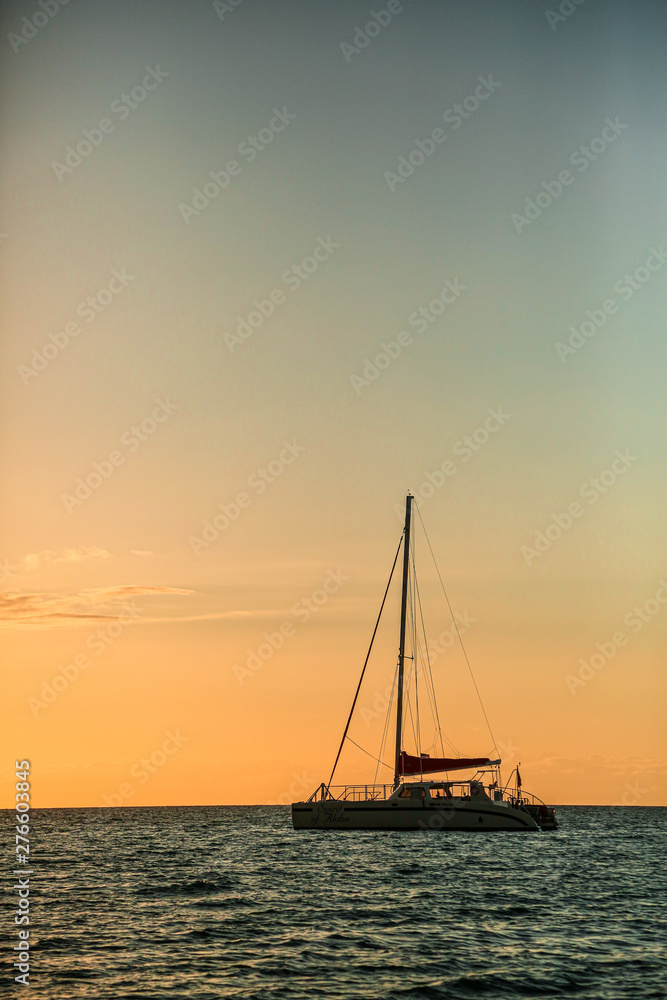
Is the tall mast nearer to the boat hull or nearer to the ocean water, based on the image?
the boat hull

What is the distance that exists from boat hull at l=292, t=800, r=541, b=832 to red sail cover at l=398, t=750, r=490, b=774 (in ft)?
6.68

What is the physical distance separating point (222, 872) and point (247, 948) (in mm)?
22205

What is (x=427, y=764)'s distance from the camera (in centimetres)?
6069

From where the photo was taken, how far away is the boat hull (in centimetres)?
5878

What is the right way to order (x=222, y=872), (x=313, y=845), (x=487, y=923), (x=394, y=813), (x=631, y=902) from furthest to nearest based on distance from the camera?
(x=313, y=845) < (x=394, y=813) < (x=222, y=872) < (x=631, y=902) < (x=487, y=923)

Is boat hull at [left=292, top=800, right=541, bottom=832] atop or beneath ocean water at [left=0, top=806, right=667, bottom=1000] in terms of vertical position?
atop

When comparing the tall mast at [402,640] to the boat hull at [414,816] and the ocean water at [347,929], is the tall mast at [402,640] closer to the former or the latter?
the boat hull at [414,816]

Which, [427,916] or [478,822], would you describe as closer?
[427,916]

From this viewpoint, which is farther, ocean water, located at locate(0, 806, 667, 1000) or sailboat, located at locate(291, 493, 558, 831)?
sailboat, located at locate(291, 493, 558, 831)

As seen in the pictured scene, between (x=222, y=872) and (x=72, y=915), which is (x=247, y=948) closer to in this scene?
(x=72, y=915)

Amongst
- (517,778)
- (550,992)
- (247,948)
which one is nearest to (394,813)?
(517,778)

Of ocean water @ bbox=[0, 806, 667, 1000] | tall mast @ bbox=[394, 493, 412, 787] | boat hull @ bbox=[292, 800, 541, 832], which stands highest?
tall mast @ bbox=[394, 493, 412, 787]

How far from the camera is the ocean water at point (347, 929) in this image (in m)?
22.2

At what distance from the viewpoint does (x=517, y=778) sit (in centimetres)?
6669
